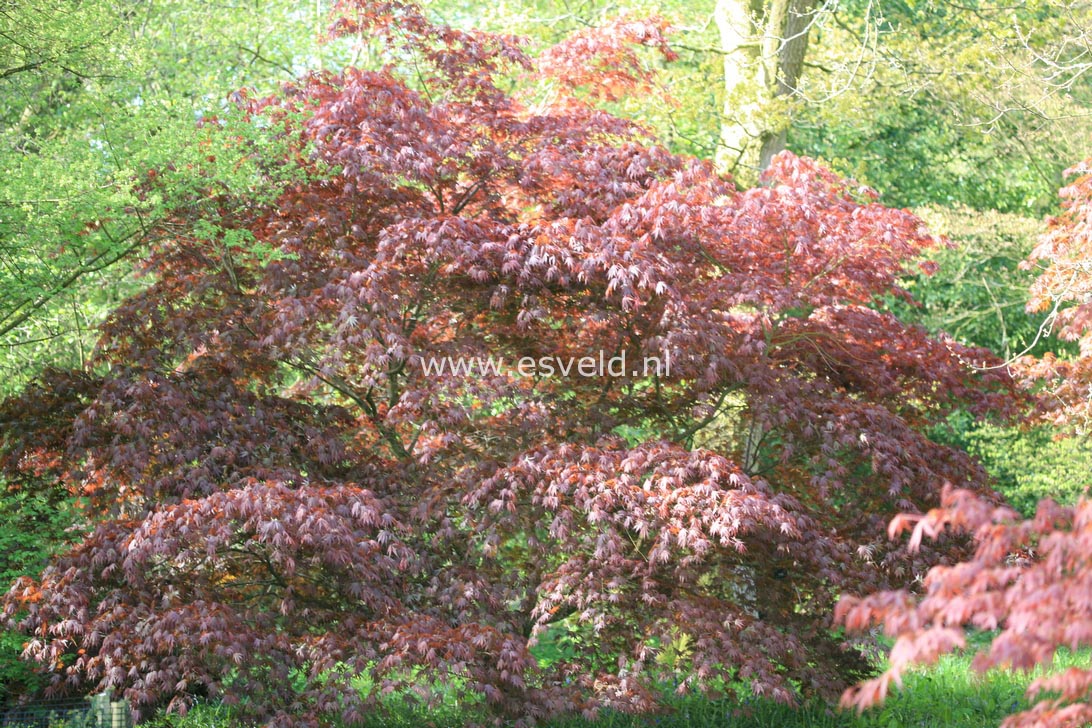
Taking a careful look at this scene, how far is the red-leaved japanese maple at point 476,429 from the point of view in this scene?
524 centimetres

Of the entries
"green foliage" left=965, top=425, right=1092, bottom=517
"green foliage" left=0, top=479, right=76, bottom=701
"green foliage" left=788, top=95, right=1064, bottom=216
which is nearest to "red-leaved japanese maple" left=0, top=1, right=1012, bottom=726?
"green foliage" left=0, top=479, right=76, bottom=701

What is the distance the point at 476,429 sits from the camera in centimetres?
621

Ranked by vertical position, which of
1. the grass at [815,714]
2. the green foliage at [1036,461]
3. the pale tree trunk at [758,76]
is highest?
the pale tree trunk at [758,76]

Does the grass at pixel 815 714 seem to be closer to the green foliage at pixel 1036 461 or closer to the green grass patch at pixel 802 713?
the green grass patch at pixel 802 713

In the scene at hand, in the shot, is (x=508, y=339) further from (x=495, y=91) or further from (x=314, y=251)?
(x=495, y=91)

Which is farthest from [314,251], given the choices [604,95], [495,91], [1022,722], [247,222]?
[1022,722]

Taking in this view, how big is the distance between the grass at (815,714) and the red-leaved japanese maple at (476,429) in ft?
1.70

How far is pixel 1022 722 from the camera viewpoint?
3.32 m

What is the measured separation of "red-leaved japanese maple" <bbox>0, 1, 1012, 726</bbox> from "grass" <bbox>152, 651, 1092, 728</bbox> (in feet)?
1.70

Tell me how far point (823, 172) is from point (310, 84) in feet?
10.3

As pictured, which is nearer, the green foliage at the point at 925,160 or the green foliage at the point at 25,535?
the green foliage at the point at 25,535

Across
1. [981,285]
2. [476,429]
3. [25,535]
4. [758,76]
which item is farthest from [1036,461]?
[25,535]

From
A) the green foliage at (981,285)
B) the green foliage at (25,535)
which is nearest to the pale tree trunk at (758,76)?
the green foliage at (981,285)

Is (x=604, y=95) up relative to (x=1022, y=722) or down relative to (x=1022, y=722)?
up
